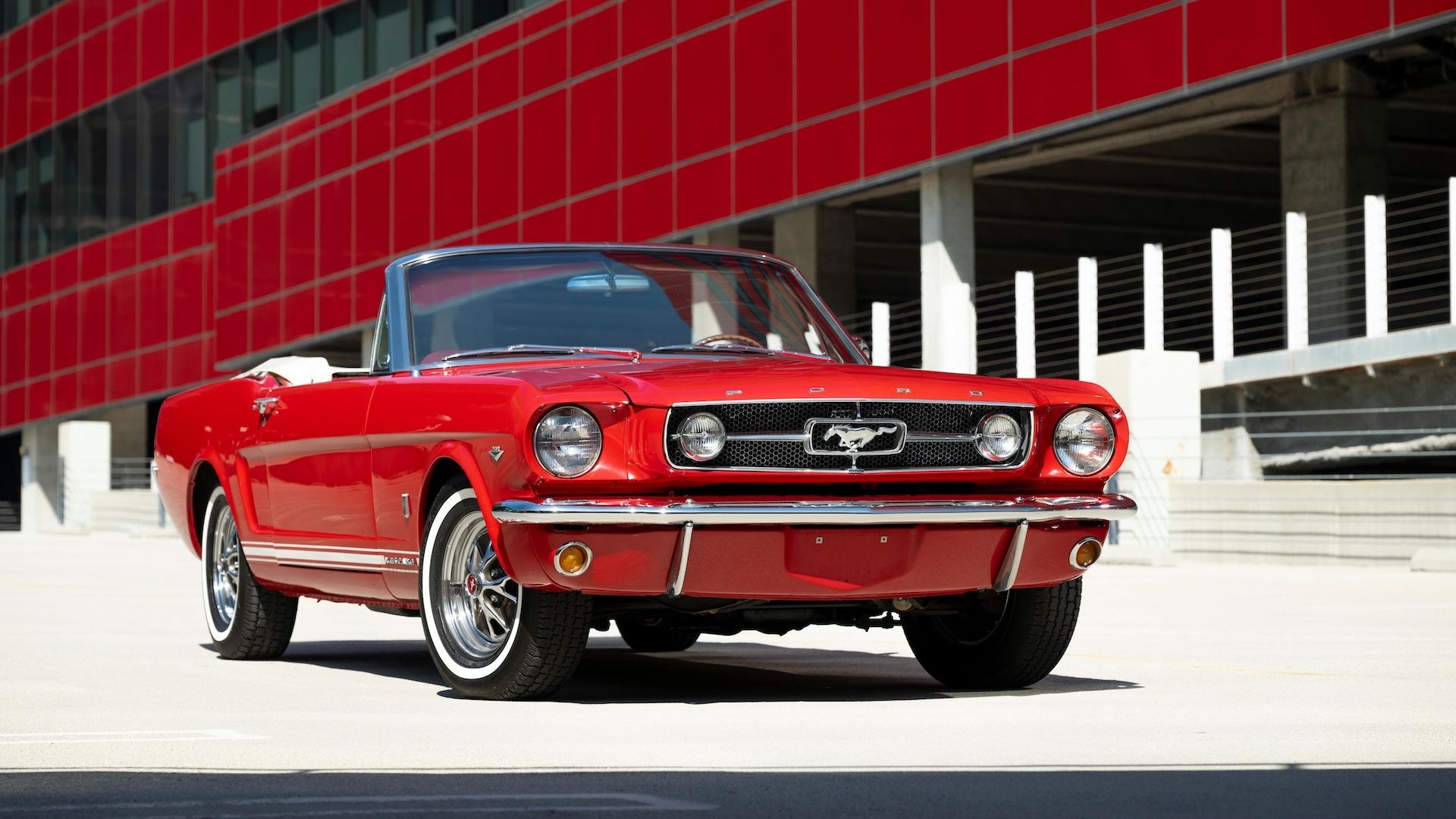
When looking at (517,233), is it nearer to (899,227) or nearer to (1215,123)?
(899,227)

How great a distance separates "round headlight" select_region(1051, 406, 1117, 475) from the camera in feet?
23.4

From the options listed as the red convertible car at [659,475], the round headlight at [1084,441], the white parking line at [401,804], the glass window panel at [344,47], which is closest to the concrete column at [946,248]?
the glass window panel at [344,47]

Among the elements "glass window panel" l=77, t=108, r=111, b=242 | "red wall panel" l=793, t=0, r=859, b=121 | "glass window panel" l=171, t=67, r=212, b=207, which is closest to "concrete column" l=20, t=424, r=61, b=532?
"glass window panel" l=77, t=108, r=111, b=242

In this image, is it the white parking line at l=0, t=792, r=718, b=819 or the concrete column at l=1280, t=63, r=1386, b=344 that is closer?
the white parking line at l=0, t=792, r=718, b=819

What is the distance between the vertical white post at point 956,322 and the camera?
25.0 m

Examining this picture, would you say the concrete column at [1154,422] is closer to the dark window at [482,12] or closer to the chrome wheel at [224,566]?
the chrome wheel at [224,566]

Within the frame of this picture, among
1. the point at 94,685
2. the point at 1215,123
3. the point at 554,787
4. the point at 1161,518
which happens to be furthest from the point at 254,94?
the point at 554,787

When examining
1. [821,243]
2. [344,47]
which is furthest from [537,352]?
[344,47]

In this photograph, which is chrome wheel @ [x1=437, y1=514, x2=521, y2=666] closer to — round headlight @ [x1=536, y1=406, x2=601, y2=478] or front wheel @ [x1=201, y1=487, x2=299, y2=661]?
round headlight @ [x1=536, y1=406, x2=601, y2=478]

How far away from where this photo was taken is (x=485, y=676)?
6.95 metres

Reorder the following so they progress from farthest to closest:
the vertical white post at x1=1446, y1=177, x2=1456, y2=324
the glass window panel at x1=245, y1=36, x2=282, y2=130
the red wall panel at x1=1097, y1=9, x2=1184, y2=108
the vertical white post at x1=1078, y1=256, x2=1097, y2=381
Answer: the glass window panel at x1=245, y1=36, x2=282, y2=130, the vertical white post at x1=1078, y1=256, x2=1097, y2=381, the red wall panel at x1=1097, y1=9, x2=1184, y2=108, the vertical white post at x1=1446, y1=177, x2=1456, y2=324

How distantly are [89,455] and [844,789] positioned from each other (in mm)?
42611

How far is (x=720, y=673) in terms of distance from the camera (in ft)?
27.5

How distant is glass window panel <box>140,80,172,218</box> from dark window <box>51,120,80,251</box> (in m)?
3.08
